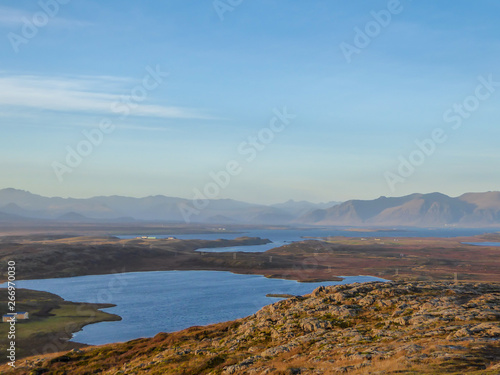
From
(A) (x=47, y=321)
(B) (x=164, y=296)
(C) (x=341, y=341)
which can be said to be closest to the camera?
(C) (x=341, y=341)

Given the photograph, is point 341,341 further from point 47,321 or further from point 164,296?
point 164,296

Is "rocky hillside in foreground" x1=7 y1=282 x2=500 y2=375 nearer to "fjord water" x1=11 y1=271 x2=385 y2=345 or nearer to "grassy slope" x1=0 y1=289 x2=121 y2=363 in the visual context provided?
"grassy slope" x1=0 y1=289 x2=121 y2=363

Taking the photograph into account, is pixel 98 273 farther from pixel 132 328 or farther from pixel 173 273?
pixel 132 328

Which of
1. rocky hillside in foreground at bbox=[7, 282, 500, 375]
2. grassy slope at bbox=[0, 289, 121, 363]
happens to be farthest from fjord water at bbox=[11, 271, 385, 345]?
rocky hillside in foreground at bbox=[7, 282, 500, 375]

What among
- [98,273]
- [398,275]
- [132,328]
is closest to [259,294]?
[132,328]

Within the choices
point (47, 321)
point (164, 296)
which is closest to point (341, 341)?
point (47, 321)
